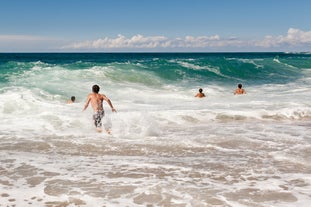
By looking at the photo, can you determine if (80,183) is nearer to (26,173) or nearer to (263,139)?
(26,173)

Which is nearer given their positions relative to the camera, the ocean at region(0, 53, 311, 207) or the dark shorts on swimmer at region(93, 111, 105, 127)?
the ocean at region(0, 53, 311, 207)

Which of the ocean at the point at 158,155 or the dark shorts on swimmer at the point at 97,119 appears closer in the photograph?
the ocean at the point at 158,155

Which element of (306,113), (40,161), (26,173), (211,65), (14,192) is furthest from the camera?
(211,65)

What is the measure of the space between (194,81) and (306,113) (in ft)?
53.3

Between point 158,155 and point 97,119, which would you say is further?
point 97,119

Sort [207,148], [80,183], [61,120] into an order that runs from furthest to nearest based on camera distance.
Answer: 1. [61,120]
2. [207,148]
3. [80,183]

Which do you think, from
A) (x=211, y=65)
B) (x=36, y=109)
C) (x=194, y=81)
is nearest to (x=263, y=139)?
(x=36, y=109)

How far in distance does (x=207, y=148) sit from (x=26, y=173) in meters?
3.91

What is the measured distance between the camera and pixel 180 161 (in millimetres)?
7566

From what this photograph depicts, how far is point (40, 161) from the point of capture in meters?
7.49

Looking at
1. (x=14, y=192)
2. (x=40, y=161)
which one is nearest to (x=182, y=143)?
(x=40, y=161)

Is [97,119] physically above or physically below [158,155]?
above

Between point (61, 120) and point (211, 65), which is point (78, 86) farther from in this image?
point (211, 65)

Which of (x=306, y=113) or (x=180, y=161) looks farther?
(x=306, y=113)
